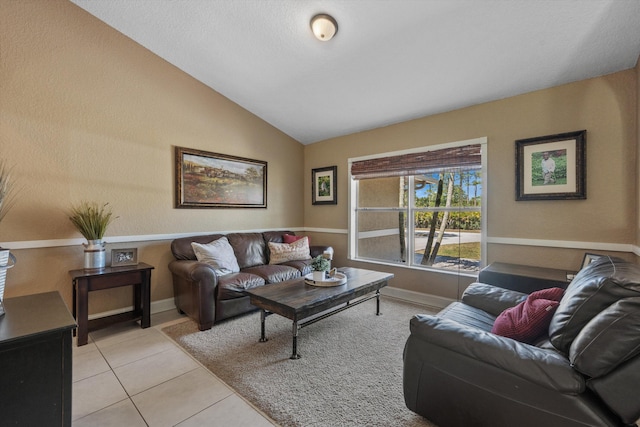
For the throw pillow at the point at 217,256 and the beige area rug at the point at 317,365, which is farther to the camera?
the throw pillow at the point at 217,256

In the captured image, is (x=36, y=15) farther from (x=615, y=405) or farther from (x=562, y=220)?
(x=562, y=220)

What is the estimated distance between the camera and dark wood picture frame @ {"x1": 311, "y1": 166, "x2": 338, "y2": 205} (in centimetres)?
460

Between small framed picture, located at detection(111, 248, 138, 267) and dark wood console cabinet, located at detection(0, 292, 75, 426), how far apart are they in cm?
176

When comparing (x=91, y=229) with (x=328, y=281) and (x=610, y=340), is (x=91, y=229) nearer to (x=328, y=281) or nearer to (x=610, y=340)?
(x=328, y=281)

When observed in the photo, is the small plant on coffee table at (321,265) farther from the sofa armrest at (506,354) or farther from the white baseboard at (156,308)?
the white baseboard at (156,308)

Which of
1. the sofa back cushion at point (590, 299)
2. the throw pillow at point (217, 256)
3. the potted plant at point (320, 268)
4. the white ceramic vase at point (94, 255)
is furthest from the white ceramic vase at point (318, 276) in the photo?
the white ceramic vase at point (94, 255)

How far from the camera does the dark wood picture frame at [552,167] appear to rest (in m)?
2.61

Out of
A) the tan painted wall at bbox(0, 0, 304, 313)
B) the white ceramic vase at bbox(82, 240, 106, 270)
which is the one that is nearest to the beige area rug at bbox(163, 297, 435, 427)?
the white ceramic vase at bbox(82, 240, 106, 270)

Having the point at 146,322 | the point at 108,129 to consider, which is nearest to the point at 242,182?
the point at 108,129

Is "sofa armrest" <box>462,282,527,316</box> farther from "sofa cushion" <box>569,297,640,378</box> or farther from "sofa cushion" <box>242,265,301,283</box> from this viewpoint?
"sofa cushion" <box>242,265,301,283</box>

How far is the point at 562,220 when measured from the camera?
2.72 metres

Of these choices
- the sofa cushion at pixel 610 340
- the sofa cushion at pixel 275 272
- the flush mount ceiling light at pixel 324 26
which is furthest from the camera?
the sofa cushion at pixel 275 272

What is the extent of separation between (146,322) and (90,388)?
3.25 ft

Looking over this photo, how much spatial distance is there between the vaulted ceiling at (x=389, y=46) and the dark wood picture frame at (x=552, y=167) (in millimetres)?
564
